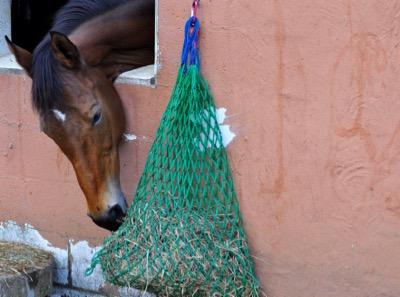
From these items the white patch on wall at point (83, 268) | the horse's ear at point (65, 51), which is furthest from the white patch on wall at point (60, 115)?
the white patch on wall at point (83, 268)

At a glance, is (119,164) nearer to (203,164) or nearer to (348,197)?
(203,164)

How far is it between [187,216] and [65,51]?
975 mm

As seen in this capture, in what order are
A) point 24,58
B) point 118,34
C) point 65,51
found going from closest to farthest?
point 65,51, point 24,58, point 118,34

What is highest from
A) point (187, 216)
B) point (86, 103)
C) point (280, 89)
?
point (280, 89)

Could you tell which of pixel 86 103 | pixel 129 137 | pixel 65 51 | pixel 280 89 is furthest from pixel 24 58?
pixel 280 89

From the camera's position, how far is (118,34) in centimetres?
445

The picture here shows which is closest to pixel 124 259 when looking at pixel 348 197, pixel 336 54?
pixel 348 197

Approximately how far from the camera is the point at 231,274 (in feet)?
12.5

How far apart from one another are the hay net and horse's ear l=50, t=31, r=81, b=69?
515 millimetres

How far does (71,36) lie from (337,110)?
1.51 m

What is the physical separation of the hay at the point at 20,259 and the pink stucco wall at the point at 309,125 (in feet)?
3.34

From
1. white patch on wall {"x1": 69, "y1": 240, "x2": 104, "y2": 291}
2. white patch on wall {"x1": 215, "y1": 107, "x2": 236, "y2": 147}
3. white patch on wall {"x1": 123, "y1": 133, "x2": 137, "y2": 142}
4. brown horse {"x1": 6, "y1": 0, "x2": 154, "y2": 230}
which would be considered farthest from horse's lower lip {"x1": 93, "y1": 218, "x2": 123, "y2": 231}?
white patch on wall {"x1": 215, "y1": 107, "x2": 236, "y2": 147}

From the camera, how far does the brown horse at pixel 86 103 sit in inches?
154

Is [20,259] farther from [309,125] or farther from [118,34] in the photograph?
[309,125]
